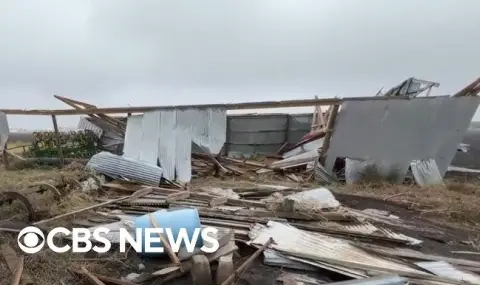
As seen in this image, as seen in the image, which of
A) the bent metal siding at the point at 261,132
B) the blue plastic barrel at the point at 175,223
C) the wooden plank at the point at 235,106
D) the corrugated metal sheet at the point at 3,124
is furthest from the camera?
the bent metal siding at the point at 261,132

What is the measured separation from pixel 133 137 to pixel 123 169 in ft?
4.20

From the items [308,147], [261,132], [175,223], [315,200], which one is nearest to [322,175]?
[308,147]

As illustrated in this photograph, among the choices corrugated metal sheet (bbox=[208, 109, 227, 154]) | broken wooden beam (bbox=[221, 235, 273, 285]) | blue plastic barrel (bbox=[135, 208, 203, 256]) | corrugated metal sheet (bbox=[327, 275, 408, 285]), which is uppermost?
corrugated metal sheet (bbox=[208, 109, 227, 154])

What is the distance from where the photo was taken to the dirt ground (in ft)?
12.2

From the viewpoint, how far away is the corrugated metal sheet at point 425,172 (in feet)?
30.5

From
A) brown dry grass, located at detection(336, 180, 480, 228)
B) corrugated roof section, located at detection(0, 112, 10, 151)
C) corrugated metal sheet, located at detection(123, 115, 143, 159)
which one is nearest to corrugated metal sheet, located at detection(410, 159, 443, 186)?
brown dry grass, located at detection(336, 180, 480, 228)

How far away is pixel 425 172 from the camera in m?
9.34

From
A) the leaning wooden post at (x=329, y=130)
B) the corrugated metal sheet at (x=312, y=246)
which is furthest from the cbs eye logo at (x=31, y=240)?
the leaning wooden post at (x=329, y=130)

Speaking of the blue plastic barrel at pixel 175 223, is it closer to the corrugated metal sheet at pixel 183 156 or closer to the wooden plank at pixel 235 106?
the corrugated metal sheet at pixel 183 156

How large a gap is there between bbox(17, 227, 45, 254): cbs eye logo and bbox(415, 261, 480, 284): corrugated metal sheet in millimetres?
4327

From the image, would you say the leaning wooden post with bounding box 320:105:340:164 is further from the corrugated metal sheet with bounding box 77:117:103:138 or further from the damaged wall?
the corrugated metal sheet with bounding box 77:117:103:138

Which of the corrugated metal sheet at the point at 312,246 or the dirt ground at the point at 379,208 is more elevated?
the corrugated metal sheet at the point at 312,246

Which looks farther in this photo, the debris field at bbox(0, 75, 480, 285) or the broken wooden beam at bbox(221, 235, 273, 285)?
the debris field at bbox(0, 75, 480, 285)

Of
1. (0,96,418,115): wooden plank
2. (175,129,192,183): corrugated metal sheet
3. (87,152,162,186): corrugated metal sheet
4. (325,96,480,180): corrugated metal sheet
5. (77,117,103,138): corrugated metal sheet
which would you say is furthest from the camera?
(77,117,103,138): corrugated metal sheet
